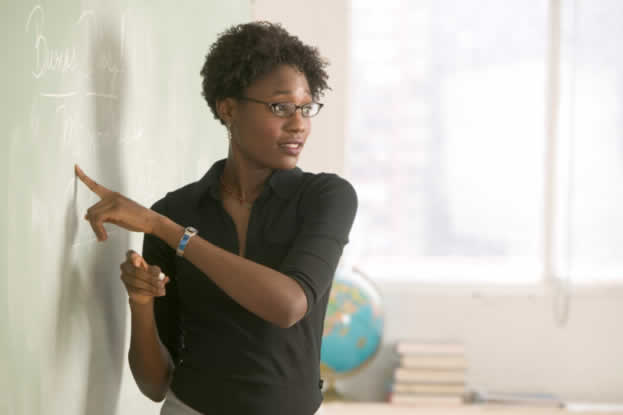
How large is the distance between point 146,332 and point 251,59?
0.50m

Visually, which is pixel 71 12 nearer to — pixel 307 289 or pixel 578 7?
pixel 307 289

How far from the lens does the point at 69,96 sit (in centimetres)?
112

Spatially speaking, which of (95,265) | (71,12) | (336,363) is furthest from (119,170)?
(336,363)

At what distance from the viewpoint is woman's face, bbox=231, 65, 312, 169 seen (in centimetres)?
128

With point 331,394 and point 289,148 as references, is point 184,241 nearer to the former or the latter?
point 289,148

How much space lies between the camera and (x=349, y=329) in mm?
3154

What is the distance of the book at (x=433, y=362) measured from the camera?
3271mm

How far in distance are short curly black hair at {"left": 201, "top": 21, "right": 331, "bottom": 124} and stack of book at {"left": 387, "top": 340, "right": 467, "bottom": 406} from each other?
213 cm

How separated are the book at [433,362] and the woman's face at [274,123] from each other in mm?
2166

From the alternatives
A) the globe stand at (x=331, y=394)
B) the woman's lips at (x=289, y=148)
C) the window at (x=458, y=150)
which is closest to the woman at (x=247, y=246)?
the woman's lips at (x=289, y=148)

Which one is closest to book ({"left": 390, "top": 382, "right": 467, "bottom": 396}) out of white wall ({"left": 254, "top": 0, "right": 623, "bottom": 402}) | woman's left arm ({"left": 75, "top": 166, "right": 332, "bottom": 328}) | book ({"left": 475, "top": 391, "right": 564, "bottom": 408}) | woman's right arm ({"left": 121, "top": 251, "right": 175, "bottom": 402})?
book ({"left": 475, "top": 391, "right": 564, "bottom": 408})

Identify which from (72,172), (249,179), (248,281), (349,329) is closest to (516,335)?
(349,329)

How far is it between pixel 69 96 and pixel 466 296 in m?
2.70

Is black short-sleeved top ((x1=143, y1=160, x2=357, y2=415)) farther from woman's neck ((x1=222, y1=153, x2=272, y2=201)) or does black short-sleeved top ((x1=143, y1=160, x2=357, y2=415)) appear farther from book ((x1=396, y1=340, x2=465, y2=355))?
book ((x1=396, y1=340, x2=465, y2=355))
